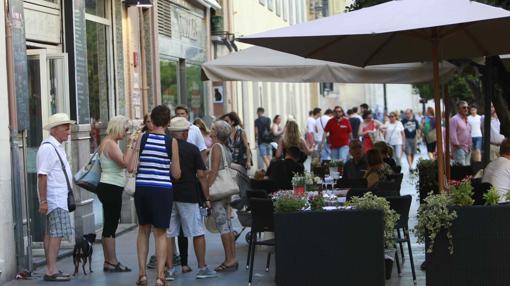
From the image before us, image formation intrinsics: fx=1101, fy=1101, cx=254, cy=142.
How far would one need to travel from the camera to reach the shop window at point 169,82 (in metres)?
19.8

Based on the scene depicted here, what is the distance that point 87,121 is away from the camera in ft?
47.0

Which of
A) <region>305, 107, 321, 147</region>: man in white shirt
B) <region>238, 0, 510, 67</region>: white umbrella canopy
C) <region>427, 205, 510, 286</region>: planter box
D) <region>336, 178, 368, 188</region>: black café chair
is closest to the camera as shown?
<region>427, 205, 510, 286</region>: planter box

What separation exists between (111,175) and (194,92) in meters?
12.1

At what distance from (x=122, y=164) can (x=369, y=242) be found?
3.54m

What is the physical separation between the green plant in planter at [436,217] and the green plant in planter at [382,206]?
358 millimetres

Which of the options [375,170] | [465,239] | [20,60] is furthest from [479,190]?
[20,60]

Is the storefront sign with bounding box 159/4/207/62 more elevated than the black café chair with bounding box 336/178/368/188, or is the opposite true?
the storefront sign with bounding box 159/4/207/62

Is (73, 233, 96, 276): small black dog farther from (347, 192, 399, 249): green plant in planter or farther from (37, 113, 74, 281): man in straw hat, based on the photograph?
(347, 192, 399, 249): green plant in planter

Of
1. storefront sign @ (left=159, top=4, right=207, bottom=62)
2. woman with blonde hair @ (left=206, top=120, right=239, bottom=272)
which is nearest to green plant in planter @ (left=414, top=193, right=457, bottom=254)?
woman with blonde hair @ (left=206, top=120, right=239, bottom=272)

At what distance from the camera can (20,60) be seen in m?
11.4

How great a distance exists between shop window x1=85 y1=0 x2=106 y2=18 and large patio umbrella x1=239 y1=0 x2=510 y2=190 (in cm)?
468

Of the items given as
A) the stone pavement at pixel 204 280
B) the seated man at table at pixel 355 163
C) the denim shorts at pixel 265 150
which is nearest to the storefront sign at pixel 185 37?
the denim shorts at pixel 265 150

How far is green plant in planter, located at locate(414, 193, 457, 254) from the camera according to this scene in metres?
8.52

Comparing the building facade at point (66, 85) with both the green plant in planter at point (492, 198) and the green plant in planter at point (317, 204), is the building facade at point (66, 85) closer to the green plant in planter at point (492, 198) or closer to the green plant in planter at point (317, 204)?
the green plant in planter at point (317, 204)
